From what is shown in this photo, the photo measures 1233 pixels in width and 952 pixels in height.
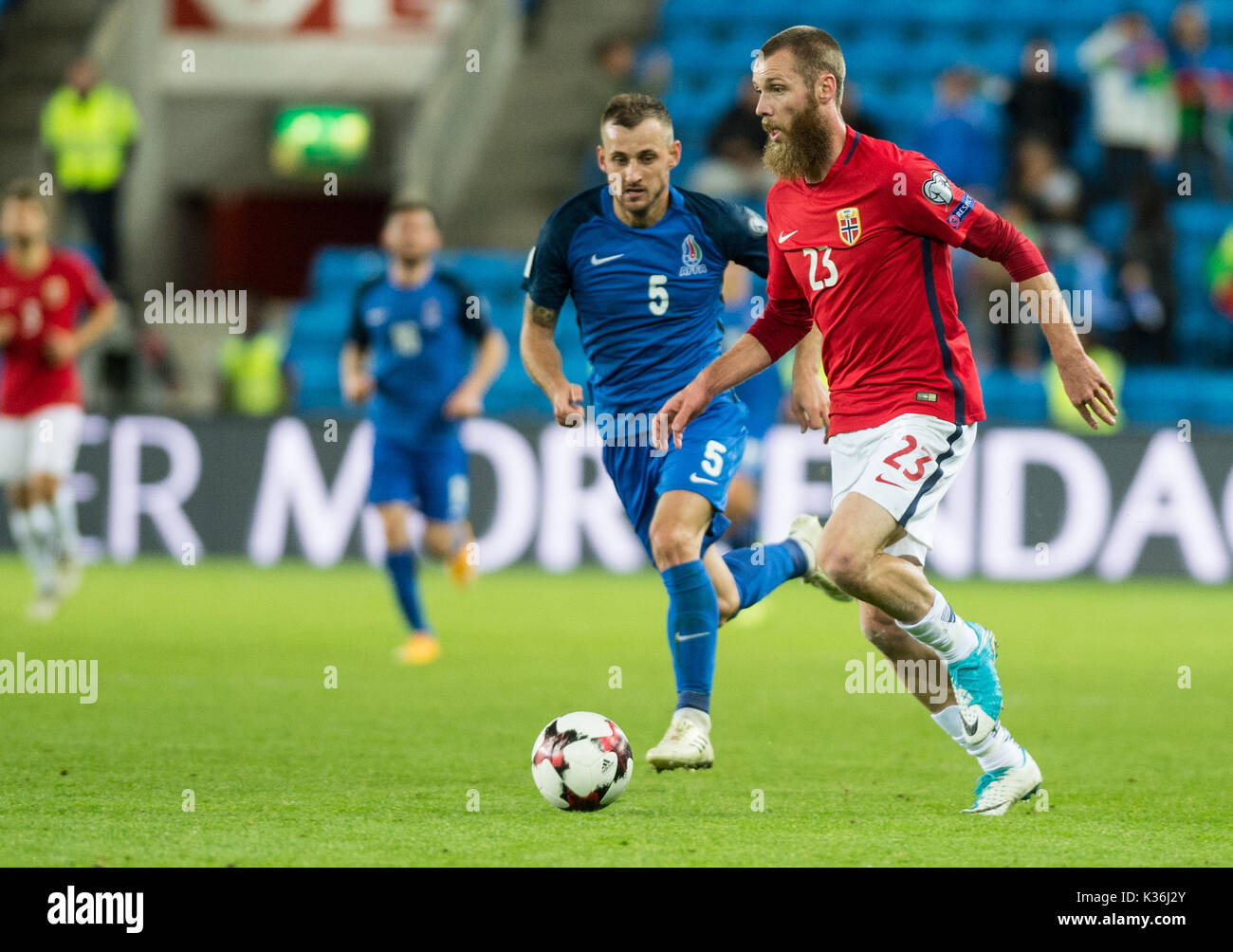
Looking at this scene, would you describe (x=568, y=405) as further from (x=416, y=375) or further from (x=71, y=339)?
(x=71, y=339)

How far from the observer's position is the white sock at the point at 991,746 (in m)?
5.95

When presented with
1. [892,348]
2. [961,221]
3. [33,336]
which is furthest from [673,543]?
[33,336]

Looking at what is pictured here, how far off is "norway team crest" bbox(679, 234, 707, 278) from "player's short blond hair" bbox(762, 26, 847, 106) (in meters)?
1.24

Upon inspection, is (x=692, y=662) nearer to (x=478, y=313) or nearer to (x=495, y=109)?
(x=478, y=313)

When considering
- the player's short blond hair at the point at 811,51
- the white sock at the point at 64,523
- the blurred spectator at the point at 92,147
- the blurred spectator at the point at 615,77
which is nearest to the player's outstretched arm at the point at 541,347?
the player's short blond hair at the point at 811,51

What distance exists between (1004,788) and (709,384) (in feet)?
5.02

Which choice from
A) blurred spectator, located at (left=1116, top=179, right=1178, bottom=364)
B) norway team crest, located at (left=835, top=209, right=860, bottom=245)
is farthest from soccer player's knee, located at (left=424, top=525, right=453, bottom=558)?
Result: blurred spectator, located at (left=1116, top=179, right=1178, bottom=364)

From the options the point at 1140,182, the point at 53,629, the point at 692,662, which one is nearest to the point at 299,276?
the point at 1140,182

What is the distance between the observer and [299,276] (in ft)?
80.9

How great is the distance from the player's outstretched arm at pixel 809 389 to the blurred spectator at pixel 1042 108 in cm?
1085

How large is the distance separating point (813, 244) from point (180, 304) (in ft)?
52.5

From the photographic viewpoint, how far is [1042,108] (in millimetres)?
17375

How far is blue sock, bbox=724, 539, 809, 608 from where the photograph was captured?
7402mm

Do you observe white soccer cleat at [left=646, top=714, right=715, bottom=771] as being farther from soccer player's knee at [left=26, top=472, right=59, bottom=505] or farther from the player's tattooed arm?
soccer player's knee at [left=26, top=472, right=59, bottom=505]
